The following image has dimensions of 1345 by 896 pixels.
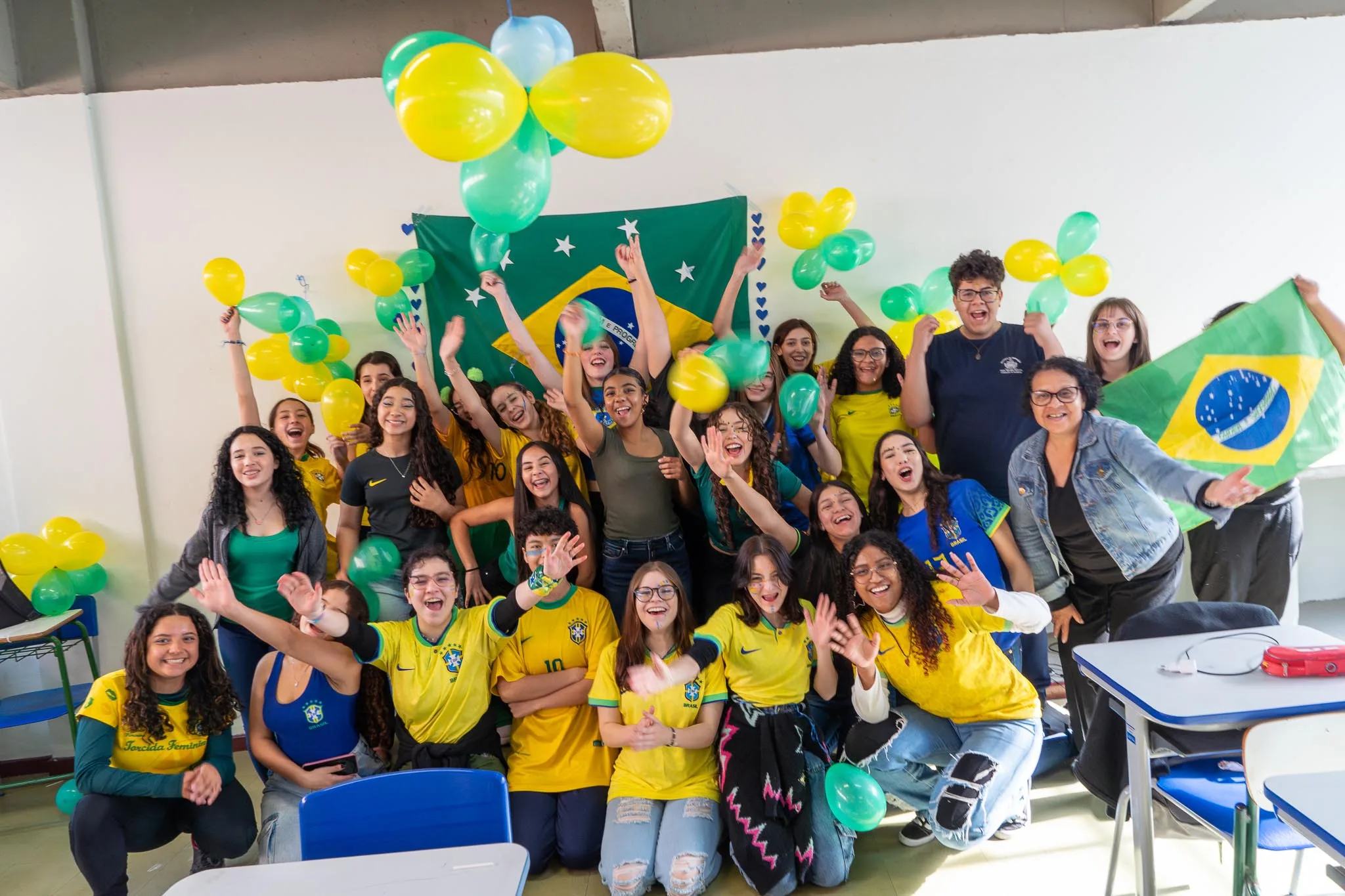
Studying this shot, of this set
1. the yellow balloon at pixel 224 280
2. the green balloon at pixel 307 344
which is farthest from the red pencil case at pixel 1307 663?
the yellow balloon at pixel 224 280

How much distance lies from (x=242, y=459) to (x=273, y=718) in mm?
833

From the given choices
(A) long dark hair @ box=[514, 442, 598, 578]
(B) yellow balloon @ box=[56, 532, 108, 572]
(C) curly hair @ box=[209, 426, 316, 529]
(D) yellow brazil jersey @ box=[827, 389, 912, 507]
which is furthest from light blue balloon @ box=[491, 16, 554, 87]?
(B) yellow balloon @ box=[56, 532, 108, 572]

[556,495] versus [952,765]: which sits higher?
[556,495]

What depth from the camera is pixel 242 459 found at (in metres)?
2.76

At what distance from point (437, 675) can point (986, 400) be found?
2.10 m

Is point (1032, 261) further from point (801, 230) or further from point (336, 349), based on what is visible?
point (336, 349)

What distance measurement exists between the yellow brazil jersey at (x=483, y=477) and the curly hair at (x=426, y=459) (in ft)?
0.60

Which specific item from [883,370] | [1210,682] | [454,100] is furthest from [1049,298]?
[454,100]

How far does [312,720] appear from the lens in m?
2.52

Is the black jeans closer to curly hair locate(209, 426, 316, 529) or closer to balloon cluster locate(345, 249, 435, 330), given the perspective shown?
curly hair locate(209, 426, 316, 529)

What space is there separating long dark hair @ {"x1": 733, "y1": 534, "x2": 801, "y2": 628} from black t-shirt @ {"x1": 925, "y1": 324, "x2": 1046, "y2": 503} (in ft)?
3.15

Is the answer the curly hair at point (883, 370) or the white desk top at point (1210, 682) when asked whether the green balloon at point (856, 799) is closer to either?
the white desk top at point (1210, 682)

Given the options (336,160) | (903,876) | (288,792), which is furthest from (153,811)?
(336,160)

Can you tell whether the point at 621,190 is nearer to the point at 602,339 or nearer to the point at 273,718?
the point at 602,339
